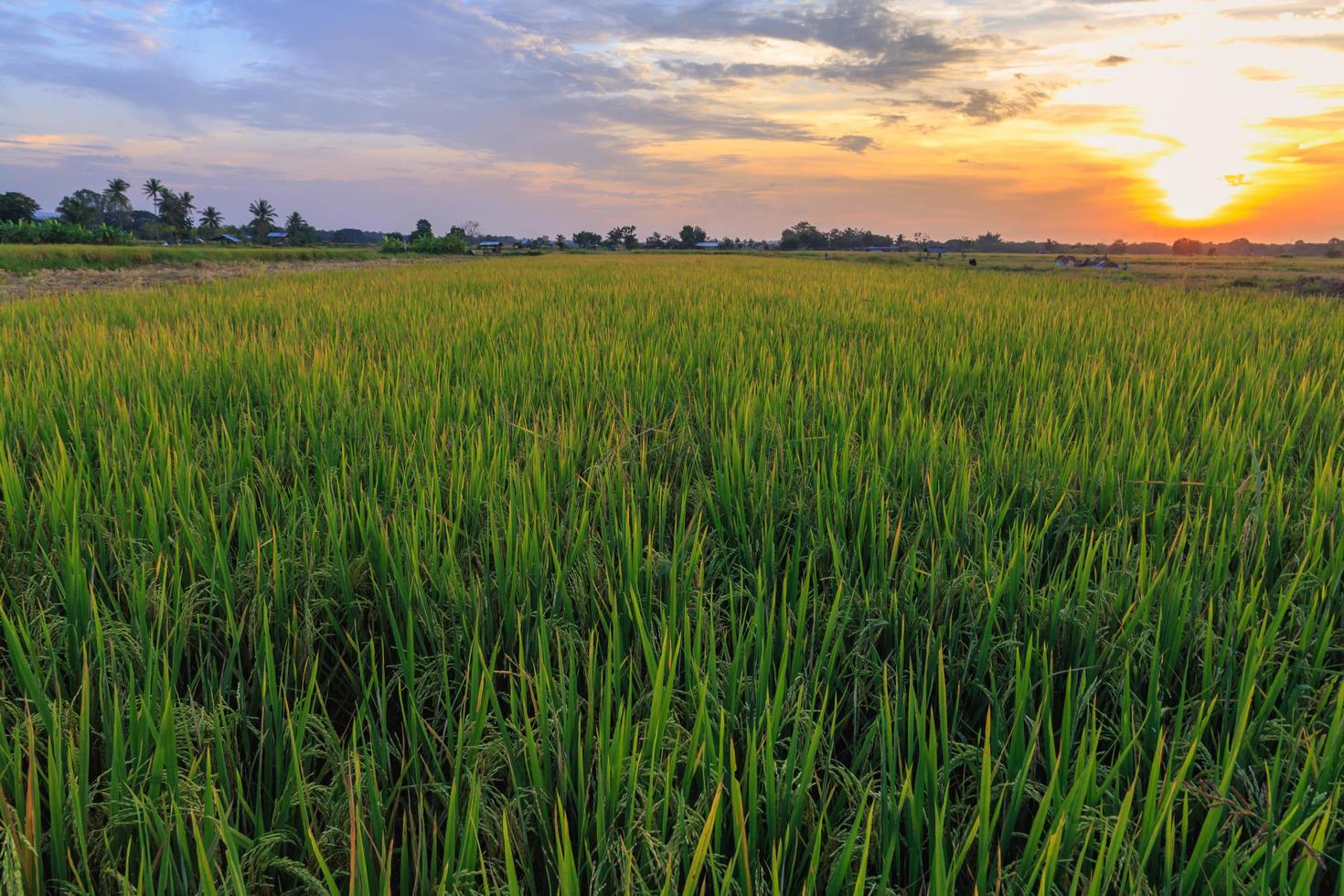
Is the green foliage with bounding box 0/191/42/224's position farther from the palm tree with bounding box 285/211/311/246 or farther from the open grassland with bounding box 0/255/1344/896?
the open grassland with bounding box 0/255/1344/896

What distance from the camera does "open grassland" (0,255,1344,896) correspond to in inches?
27.8

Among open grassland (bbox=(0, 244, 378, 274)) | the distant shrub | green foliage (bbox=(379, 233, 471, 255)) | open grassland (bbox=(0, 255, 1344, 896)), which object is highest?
green foliage (bbox=(379, 233, 471, 255))

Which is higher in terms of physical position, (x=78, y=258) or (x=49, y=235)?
(x=49, y=235)

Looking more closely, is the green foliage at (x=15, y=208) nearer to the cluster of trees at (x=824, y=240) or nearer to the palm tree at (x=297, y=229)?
the palm tree at (x=297, y=229)

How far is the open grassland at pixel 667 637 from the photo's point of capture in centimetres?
71

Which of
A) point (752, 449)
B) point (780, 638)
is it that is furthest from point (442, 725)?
point (752, 449)

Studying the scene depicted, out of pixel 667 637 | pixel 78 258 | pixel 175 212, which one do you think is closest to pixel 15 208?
pixel 175 212

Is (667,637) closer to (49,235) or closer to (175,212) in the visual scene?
(49,235)

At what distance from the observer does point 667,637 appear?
82cm

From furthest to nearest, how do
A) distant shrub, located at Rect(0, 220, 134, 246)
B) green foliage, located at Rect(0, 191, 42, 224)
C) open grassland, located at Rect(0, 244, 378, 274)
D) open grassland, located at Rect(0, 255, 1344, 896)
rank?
green foliage, located at Rect(0, 191, 42, 224), distant shrub, located at Rect(0, 220, 134, 246), open grassland, located at Rect(0, 244, 378, 274), open grassland, located at Rect(0, 255, 1344, 896)

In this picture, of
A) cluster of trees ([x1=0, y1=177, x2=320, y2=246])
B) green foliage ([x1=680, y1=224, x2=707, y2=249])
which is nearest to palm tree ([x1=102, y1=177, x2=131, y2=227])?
cluster of trees ([x1=0, y1=177, x2=320, y2=246])

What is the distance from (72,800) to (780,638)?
94 centimetres

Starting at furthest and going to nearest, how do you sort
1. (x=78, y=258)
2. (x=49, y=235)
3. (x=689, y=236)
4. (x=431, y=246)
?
(x=689, y=236), (x=431, y=246), (x=49, y=235), (x=78, y=258)

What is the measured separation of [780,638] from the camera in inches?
44.0
